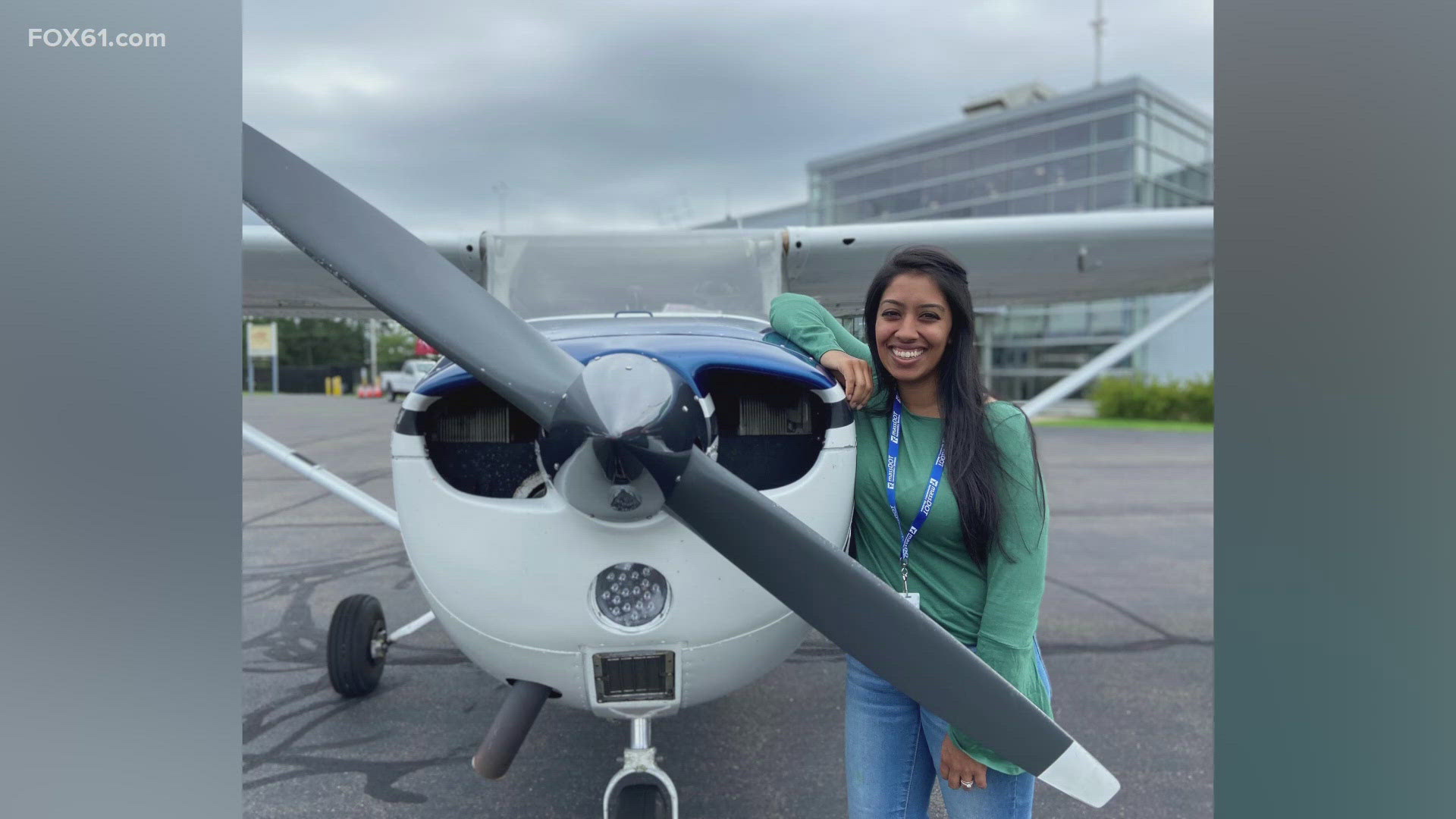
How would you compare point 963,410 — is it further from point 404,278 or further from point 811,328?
point 404,278

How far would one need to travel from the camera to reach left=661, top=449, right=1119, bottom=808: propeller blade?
140cm

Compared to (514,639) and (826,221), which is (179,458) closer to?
(514,639)

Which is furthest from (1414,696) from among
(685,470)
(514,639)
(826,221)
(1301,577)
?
(826,221)

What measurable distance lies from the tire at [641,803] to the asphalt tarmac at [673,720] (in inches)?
24.7

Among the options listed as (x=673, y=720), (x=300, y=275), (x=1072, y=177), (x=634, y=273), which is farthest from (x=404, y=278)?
(x=1072, y=177)

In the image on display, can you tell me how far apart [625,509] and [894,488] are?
1.89 feet

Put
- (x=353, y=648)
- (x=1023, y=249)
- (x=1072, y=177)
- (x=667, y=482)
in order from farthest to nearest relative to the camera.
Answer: (x=1072, y=177) < (x=1023, y=249) < (x=353, y=648) < (x=667, y=482)

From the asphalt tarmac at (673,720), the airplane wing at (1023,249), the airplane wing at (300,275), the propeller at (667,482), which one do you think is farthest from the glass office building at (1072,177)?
the propeller at (667,482)

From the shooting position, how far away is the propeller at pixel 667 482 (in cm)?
137

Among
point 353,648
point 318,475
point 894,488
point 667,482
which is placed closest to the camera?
point 667,482

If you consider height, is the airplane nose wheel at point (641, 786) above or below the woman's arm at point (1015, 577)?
below

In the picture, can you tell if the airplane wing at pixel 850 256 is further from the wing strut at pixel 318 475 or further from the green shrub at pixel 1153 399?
Result: the green shrub at pixel 1153 399

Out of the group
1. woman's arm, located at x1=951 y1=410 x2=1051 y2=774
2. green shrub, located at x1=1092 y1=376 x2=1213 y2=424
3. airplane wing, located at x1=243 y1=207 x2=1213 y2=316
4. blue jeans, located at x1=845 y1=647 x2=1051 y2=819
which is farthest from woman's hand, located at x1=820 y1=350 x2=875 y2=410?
green shrub, located at x1=1092 y1=376 x2=1213 y2=424

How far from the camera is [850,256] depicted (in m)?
3.54
